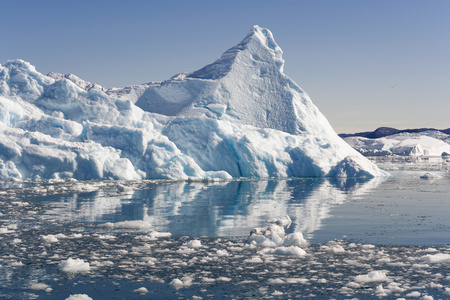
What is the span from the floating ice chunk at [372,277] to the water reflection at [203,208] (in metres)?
3.58

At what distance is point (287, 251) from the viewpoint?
9406 millimetres

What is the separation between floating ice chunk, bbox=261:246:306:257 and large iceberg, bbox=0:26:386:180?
65.2 feet

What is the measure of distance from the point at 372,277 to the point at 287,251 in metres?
2.14

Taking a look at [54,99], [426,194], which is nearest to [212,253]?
[426,194]

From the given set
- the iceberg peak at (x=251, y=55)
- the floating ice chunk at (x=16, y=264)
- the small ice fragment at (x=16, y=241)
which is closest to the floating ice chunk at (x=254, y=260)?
the floating ice chunk at (x=16, y=264)

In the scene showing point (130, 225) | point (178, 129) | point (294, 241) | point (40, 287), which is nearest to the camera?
point (40, 287)

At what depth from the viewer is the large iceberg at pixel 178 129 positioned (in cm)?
2777

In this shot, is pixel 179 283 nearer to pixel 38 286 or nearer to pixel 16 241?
pixel 38 286

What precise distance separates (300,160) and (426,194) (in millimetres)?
12200

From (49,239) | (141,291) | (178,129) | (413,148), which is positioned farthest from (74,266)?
(413,148)

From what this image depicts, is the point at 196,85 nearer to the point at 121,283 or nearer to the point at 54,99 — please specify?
the point at 54,99

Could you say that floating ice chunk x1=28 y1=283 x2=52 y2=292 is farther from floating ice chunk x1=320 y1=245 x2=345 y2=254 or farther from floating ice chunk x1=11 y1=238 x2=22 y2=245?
floating ice chunk x1=320 y1=245 x2=345 y2=254

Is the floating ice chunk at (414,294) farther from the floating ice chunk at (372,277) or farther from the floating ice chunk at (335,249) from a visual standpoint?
the floating ice chunk at (335,249)

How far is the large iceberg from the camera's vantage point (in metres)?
27.8
